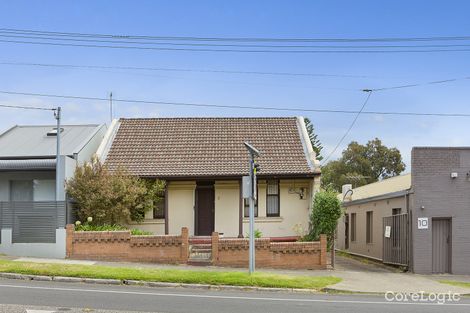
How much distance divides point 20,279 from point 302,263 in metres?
9.13

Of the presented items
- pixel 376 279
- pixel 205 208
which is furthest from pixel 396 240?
pixel 205 208

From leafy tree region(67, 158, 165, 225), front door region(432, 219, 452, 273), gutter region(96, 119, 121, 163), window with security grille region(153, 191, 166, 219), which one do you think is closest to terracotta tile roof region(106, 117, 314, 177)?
gutter region(96, 119, 121, 163)

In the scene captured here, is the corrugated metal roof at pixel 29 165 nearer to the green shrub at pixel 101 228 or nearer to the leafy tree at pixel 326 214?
the green shrub at pixel 101 228

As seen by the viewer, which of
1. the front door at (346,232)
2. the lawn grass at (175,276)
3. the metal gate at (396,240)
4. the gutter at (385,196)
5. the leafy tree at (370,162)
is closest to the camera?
the lawn grass at (175,276)

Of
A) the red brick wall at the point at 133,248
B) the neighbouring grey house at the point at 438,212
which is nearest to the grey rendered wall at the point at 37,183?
the red brick wall at the point at 133,248

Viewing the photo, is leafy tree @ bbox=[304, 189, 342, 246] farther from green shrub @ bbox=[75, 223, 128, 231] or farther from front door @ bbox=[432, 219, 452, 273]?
green shrub @ bbox=[75, 223, 128, 231]

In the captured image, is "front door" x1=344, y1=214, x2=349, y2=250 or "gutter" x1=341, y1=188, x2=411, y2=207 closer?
"gutter" x1=341, y1=188, x2=411, y2=207

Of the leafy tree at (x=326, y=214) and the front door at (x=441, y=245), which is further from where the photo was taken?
the front door at (x=441, y=245)

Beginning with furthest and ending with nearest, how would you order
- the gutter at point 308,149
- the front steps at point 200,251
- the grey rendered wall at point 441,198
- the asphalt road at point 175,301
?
the gutter at point 308,149, the grey rendered wall at point 441,198, the front steps at point 200,251, the asphalt road at point 175,301

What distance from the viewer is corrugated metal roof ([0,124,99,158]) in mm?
24422

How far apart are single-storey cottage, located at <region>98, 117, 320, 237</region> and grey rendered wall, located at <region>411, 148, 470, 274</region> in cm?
411

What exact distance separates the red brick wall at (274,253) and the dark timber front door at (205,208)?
4.82 m

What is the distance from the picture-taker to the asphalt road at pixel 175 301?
11.1m

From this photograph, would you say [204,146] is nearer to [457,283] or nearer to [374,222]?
[374,222]
